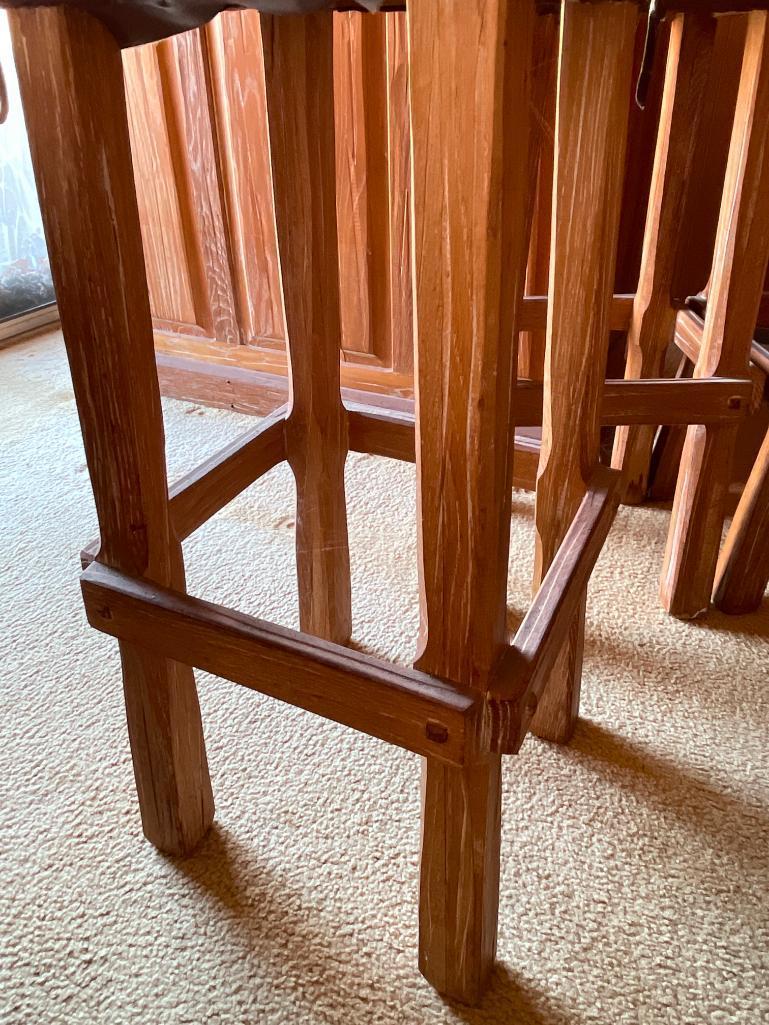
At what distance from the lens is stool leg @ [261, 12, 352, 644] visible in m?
0.80

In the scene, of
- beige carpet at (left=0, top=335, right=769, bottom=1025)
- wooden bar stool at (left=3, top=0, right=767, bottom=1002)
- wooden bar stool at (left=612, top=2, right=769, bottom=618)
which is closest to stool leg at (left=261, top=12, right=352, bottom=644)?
wooden bar stool at (left=3, top=0, right=767, bottom=1002)

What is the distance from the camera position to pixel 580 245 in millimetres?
747

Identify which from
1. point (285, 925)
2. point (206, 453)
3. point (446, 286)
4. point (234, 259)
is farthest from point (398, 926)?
point (234, 259)

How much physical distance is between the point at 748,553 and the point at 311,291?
735 mm

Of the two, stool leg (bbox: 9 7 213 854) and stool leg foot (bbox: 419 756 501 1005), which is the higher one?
stool leg (bbox: 9 7 213 854)

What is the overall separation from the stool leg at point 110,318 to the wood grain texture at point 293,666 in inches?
1.7

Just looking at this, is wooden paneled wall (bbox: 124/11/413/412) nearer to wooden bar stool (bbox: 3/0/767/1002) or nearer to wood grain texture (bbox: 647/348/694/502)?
wood grain texture (bbox: 647/348/694/502)

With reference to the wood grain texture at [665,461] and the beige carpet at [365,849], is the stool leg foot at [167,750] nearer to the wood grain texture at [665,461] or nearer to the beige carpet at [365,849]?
the beige carpet at [365,849]

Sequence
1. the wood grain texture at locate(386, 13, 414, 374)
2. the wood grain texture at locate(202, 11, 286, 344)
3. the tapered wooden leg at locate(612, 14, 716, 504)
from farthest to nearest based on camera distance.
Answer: the wood grain texture at locate(202, 11, 286, 344), the wood grain texture at locate(386, 13, 414, 374), the tapered wooden leg at locate(612, 14, 716, 504)

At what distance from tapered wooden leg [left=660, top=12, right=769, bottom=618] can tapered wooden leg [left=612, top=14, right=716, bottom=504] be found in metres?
0.11

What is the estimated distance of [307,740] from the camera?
103cm

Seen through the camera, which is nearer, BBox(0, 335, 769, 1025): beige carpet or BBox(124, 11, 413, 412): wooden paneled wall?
Answer: BBox(0, 335, 769, 1025): beige carpet

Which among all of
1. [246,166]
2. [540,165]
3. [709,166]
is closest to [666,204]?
[709,166]

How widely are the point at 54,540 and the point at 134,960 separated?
2.70 ft
